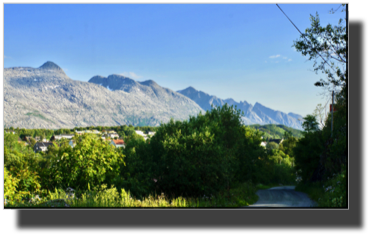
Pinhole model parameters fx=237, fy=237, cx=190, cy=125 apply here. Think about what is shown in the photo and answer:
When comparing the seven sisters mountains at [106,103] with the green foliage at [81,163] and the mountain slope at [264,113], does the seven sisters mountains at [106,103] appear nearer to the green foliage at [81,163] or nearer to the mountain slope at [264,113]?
the mountain slope at [264,113]

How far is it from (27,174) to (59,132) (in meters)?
2.87

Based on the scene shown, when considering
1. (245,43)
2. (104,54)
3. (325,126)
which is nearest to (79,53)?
(104,54)

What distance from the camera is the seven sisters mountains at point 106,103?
691 cm

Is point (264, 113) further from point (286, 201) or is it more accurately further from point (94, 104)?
point (94, 104)

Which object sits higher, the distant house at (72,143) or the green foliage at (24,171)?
the distant house at (72,143)

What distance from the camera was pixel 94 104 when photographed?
31.8 ft

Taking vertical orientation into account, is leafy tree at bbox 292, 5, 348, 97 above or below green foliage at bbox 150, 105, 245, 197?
above

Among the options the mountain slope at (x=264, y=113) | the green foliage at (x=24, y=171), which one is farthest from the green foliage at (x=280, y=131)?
the green foliage at (x=24, y=171)

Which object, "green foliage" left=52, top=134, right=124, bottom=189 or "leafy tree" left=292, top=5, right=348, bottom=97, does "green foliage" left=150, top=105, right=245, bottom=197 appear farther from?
"leafy tree" left=292, top=5, right=348, bottom=97

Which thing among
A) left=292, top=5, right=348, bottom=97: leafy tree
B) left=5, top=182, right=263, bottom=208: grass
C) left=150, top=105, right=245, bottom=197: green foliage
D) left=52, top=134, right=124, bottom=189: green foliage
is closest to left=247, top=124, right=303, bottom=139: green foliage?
left=150, top=105, right=245, bottom=197: green foliage

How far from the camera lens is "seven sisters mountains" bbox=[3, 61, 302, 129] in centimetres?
691

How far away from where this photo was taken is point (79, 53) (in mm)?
5262

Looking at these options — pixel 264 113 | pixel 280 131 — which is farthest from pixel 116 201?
pixel 280 131
